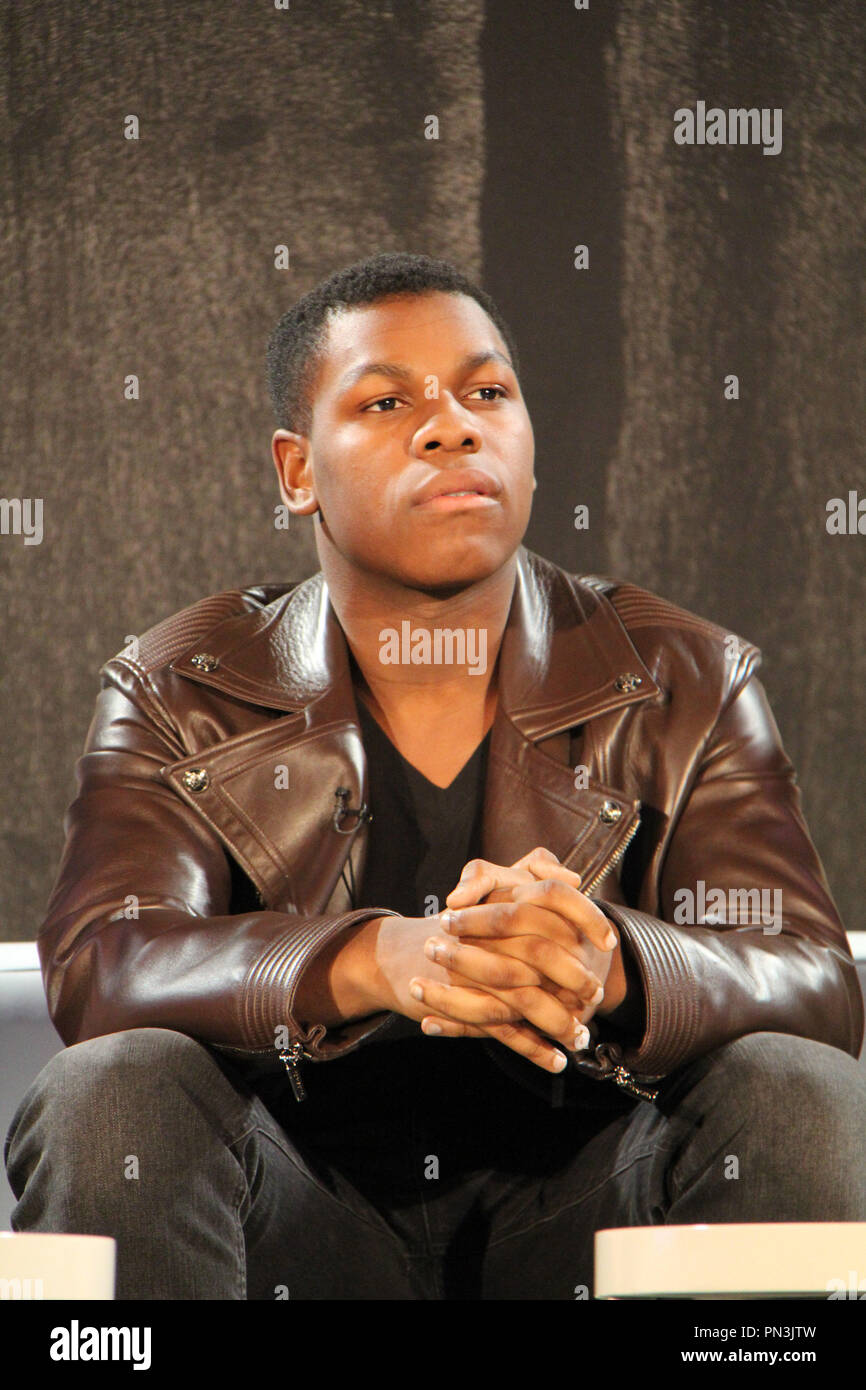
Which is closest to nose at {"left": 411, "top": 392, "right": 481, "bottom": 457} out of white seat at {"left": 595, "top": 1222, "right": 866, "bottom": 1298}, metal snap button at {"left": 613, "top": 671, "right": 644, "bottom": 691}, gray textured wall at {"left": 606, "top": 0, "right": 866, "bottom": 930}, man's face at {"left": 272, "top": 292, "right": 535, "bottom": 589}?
man's face at {"left": 272, "top": 292, "right": 535, "bottom": 589}

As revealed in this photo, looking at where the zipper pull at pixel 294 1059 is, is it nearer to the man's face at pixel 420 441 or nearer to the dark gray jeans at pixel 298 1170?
the dark gray jeans at pixel 298 1170

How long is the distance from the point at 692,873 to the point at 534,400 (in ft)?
3.75

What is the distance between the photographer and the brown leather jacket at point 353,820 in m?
1.26

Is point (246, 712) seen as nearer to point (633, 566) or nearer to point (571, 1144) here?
point (571, 1144)

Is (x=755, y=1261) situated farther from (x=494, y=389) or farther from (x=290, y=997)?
(x=494, y=389)

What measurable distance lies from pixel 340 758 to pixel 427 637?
165 millimetres

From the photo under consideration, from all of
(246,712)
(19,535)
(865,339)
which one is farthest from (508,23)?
(246,712)

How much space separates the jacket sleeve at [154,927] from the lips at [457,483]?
33cm

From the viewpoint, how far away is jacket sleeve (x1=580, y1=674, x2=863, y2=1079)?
4.04 feet

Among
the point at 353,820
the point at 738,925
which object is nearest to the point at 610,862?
the point at 738,925

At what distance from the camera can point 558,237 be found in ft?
8.13

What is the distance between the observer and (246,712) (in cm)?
160

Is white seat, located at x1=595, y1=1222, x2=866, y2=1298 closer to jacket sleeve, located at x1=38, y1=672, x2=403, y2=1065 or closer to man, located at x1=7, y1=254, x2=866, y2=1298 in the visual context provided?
man, located at x1=7, y1=254, x2=866, y2=1298

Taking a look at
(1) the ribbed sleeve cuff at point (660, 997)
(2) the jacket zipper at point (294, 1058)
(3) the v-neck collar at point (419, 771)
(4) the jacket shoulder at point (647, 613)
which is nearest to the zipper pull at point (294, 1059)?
(2) the jacket zipper at point (294, 1058)
